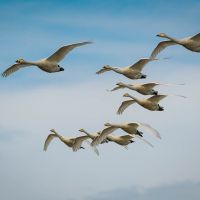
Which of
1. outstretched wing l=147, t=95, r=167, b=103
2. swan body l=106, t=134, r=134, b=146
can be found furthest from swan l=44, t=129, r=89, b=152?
outstretched wing l=147, t=95, r=167, b=103

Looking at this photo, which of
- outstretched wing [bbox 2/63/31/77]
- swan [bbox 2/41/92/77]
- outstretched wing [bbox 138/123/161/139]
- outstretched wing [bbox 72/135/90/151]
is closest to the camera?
outstretched wing [bbox 138/123/161/139]

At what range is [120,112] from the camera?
47219mm

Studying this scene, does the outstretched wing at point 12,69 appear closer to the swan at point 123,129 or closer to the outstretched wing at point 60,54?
the outstretched wing at point 60,54

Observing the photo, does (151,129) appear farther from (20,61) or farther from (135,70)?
(20,61)

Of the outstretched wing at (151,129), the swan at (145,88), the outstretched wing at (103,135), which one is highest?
the swan at (145,88)

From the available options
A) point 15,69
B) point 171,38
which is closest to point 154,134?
point 171,38

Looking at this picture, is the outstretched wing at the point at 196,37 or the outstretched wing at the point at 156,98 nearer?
the outstretched wing at the point at 196,37

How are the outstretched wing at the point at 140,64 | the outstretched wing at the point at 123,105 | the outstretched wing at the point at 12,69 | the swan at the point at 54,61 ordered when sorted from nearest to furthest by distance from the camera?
the swan at the point at 54,61 → the outstretched wing at the point at 140,64 → the outstretched wing at the point at 12,69 → the outstretched wing at the point at 123,105

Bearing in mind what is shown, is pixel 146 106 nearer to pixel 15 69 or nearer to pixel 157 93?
pixel 157 93

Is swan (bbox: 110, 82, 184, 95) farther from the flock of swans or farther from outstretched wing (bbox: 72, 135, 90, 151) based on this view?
outstretched wing (bbox: 72, 135, 90, 151)

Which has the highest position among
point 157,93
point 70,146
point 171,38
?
point 171,38

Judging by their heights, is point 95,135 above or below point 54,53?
below

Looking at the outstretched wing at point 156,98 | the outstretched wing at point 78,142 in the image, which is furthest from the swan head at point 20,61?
the outstretched wing at point 156,98

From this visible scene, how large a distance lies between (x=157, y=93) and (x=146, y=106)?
1.15 m
